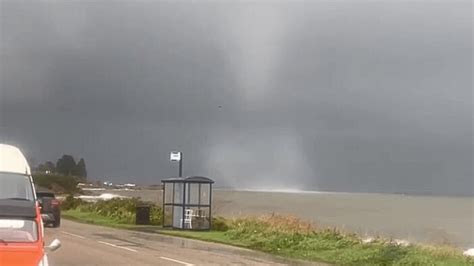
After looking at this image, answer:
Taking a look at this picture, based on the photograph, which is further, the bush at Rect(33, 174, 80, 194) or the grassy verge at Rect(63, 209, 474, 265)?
the bush at Rect(33, 174, 80, 194)

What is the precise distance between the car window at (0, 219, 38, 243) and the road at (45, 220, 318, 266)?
8153 millimetres

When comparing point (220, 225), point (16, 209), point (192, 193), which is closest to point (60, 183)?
point (192, 193)

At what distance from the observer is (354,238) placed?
85.4 ft

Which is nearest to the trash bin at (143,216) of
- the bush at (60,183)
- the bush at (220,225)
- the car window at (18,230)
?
the bush at (220,225)

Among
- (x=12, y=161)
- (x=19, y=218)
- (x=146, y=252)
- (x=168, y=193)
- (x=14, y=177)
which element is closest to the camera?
(x=19, y=218)

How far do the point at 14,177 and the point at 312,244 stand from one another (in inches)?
570

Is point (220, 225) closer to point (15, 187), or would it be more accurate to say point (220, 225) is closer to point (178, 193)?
point (178, 193)

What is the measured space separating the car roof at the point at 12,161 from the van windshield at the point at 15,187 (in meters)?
0.13

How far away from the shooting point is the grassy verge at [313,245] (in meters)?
21.1

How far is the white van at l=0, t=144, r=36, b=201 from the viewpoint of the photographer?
1179 cm

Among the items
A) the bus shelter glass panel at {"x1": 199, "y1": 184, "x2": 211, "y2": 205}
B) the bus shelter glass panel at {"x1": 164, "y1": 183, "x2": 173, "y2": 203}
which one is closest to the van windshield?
the bus shelter glass panel at {"x1": 199, "y1": 184, "x2": 211, "y2": 205}

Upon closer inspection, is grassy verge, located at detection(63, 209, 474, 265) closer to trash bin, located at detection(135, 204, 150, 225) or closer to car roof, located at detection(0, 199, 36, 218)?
trash bin, located at detection(135, 204, 150, 225)

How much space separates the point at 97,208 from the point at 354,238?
3116cm

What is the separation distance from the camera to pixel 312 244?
81.3ft
